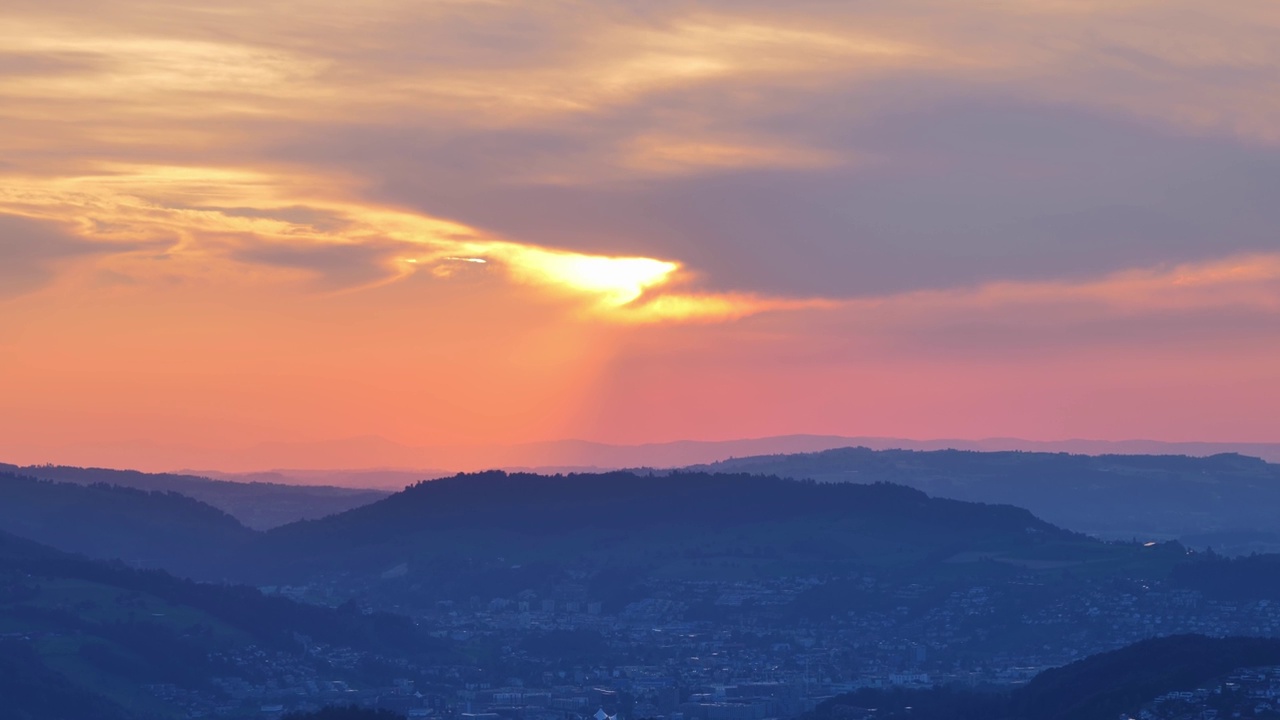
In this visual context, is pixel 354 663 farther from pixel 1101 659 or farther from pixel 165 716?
pixel 1101 659

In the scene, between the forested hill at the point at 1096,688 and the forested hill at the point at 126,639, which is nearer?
the forested hill at the point at 1096,688

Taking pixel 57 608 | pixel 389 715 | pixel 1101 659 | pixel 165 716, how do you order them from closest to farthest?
pixel 389 715 < pixel 1101 659 < pixel 165 716 < pixel 57 608

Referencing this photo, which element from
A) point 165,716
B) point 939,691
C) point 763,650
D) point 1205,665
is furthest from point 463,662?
point 1205,665

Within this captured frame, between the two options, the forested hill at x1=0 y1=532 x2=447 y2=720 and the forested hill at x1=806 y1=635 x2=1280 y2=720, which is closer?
the forested hill at x1=806 y1=635 x2=1280 y2=720

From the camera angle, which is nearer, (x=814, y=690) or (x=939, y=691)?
(x=939, y=691)

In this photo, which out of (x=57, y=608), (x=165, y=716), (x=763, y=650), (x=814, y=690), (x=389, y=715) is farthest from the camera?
(x=763, y=650)

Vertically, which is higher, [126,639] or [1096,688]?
[126,639]

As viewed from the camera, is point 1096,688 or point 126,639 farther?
point 126,639
